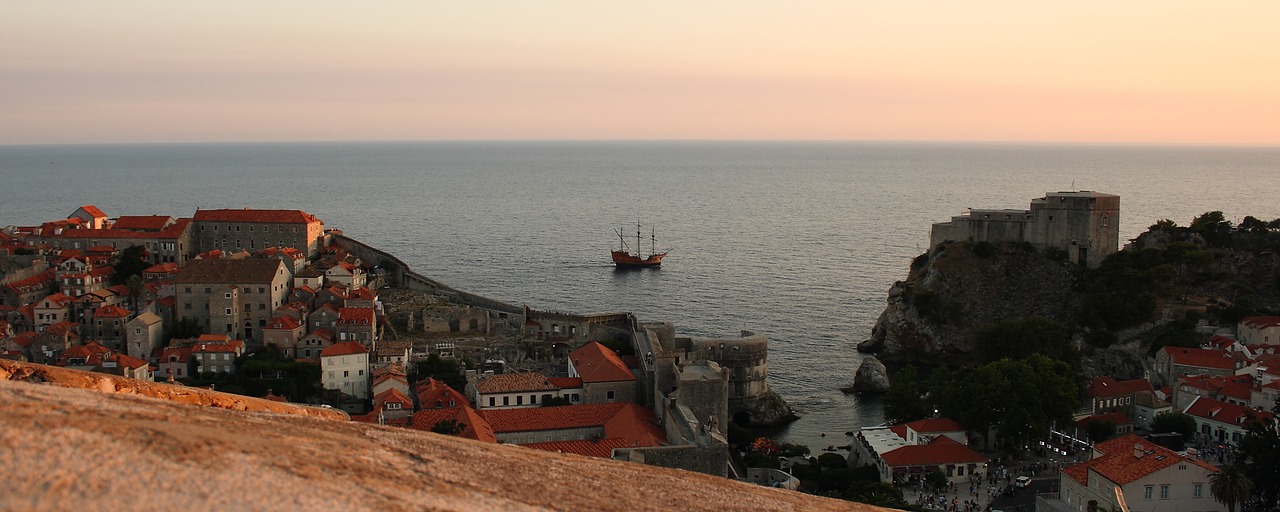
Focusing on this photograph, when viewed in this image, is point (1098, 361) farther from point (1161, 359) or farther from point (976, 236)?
point (976, 236)

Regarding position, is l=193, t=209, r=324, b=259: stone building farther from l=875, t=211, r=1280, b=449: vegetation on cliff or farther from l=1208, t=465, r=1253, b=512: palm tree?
l=1208, t=465, r=1253, b=512: palm tree

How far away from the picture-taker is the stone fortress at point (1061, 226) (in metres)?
51.0

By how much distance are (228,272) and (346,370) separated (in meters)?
9.80

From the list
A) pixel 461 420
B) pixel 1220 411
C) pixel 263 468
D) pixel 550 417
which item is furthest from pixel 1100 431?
pixel 263 468

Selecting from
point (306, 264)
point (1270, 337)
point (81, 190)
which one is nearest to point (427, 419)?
point (306, 264)

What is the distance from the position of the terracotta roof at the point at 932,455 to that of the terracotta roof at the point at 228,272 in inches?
1070

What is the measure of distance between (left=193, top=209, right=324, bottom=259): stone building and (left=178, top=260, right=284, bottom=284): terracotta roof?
1025 centimetres

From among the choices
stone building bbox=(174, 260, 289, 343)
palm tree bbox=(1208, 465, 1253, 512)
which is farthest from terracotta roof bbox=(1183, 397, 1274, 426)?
stone building bbox=(174, 260, 289, 343)

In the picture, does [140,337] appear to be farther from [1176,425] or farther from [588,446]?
[1176,425]

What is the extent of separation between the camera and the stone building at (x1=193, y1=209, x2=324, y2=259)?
5459cm

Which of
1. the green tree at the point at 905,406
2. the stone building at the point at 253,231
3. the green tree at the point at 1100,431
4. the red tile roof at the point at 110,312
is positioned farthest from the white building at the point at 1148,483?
the stone building at the point at 253,231

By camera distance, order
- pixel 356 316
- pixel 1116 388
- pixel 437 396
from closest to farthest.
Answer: pixel 437 396 → pixel 1116 388 → pixel 356 316

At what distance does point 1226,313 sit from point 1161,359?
5529 millimetres

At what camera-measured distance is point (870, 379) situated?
42.0m
